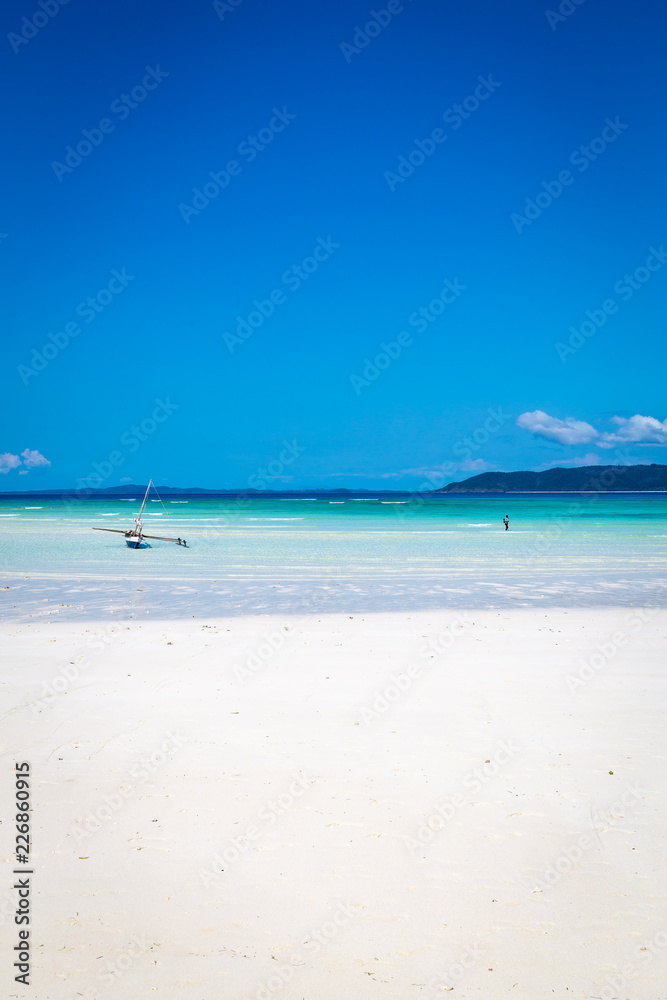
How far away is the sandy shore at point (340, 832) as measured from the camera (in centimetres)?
412

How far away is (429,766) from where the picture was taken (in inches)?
268

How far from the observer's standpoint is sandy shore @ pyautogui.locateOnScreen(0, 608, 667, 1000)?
13.5 feet

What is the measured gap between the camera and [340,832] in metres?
5.53

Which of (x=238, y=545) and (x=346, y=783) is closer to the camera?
(x=346, y=783)

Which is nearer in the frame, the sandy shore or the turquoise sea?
the sandy shore

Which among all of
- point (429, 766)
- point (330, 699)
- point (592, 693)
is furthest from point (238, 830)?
point (592, 693)

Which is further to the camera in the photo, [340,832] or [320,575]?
[320,575]

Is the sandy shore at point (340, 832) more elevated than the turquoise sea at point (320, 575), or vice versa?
the turquoise sea at point (320, 575)

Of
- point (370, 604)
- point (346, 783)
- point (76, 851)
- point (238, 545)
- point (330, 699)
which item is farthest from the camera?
point (238, 545)

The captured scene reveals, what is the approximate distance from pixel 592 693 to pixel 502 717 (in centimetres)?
186

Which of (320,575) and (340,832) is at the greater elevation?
(320,575)

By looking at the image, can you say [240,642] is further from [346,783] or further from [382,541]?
[382,541]

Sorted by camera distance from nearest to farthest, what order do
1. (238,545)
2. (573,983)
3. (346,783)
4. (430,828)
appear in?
(573,983)
(430,828)
(346,783)
(238,545)

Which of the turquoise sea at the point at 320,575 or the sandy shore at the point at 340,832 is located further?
the turquoise sea at the point at 320,575
